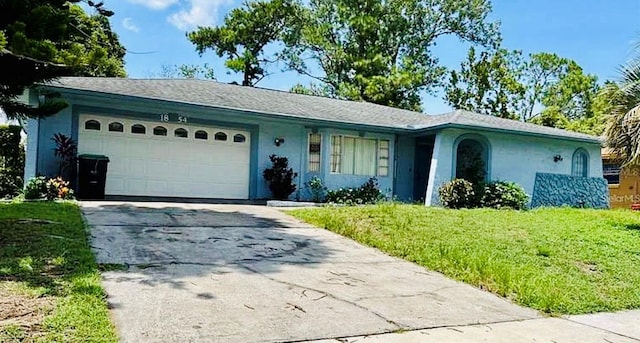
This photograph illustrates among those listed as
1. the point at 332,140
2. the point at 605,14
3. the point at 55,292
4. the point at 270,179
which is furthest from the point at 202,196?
the point at 605,14

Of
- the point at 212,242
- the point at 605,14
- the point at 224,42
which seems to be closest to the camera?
the point at 212,242

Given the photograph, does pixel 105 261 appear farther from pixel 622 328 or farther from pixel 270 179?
pixel 270 179

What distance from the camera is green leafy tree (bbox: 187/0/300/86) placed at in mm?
30562

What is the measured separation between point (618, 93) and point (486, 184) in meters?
4.33

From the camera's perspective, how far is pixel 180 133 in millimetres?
13344

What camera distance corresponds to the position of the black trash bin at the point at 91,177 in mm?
11445

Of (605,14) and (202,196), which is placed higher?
(605,14)

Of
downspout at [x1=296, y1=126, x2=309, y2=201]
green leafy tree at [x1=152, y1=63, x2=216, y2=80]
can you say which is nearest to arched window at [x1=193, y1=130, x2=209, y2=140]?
downspout at [x1=296, y1=126, x2=309, y2=201]

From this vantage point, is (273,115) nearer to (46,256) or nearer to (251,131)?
(251,131)

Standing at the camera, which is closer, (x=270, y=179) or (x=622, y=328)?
(x=622, y=328)

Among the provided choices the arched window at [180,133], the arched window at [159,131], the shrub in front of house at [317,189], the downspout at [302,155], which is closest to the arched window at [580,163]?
the shrub in front of house at [317,189]

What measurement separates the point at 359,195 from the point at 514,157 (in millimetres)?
5120

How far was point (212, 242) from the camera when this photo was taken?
721cm

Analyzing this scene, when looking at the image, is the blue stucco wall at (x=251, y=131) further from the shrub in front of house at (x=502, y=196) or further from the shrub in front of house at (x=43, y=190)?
the shrub in front of house at (x=502, y=196)
